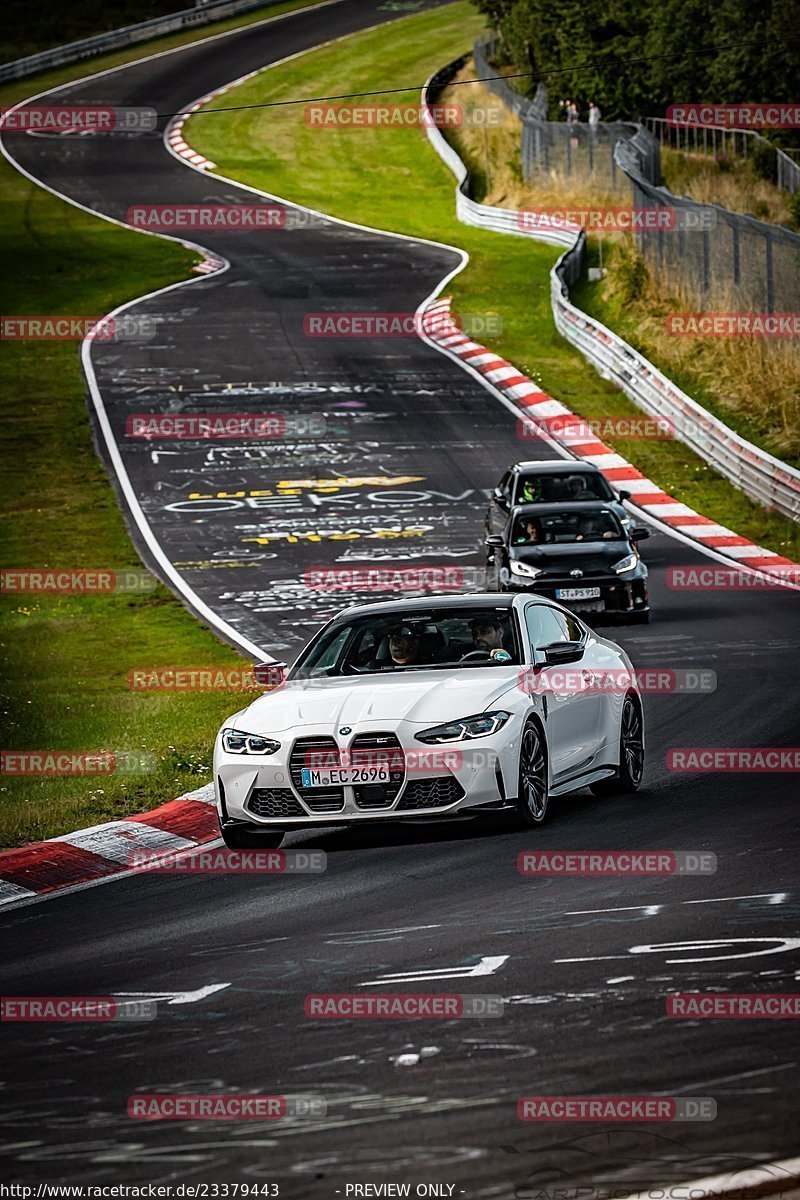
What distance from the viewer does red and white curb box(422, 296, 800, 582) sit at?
2648 cm

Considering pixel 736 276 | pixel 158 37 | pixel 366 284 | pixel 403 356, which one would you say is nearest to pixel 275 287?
pixel 366 284

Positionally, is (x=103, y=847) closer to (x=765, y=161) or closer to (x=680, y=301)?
(x=680, y=301)

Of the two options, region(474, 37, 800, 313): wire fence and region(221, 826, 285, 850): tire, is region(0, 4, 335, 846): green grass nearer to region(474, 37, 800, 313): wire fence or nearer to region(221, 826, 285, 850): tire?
region(221, 826, 285, 850): tire

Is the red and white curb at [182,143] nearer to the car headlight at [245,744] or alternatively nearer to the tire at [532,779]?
the car headlight at [245,744]

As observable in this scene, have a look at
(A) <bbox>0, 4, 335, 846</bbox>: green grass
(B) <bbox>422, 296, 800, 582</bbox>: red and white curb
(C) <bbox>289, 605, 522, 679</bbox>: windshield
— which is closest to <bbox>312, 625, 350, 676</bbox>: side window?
(C) <bbox>289, 605, 522, 679</bbox>: windshield

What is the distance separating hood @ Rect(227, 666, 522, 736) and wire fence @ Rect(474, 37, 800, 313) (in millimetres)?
19961

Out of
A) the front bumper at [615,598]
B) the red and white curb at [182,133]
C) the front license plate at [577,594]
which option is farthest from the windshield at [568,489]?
the red and white curb at [182,133]

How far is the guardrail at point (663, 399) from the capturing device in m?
28.5

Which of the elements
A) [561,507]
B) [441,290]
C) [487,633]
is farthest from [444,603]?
[441,290]

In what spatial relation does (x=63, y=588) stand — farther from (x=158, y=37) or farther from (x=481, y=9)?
(x=158, y=37)

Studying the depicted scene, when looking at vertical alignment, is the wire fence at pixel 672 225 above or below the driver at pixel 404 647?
below

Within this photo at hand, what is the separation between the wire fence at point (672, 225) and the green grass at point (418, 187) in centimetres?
245

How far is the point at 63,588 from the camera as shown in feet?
85.0

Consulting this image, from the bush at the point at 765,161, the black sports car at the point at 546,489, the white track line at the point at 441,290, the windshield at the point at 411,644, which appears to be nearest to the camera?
the windshield at the point at 411,644
